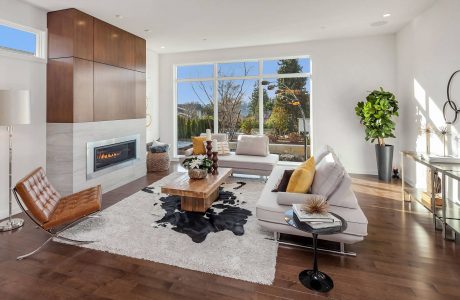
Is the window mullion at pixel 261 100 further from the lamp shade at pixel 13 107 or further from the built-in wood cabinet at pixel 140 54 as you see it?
the lamp shade at pixel 13 107

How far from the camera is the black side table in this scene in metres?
2.06

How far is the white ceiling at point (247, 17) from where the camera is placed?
4105 millimetres

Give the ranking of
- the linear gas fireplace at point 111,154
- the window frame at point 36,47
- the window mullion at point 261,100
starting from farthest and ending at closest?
the window mullion at point 261,100 < the linear gas fireplace at point 111,154 < the window frame at point 36,47

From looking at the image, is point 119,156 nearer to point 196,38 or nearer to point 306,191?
point 196,38

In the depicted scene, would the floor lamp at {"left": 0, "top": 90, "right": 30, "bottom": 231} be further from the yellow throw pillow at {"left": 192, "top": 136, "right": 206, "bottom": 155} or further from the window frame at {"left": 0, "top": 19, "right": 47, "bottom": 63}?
the yellow throw pillow at {"left": 192, "top": 136, "right": 206, "bottom": 155}

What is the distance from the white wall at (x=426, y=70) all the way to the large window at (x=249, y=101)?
2.06 meters

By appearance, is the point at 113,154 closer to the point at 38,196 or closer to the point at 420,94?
the point at 38,196

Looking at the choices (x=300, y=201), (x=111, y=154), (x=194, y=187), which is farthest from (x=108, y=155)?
(x=300, y=201)

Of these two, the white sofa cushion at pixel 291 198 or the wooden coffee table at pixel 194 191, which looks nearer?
the white sofa cushion at pixel 291 198

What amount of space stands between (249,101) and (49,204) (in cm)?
530

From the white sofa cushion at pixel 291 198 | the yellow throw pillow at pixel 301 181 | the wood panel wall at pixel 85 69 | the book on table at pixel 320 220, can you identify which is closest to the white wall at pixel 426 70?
the yellow throw pillow at pixel 301 181

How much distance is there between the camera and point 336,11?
445cm

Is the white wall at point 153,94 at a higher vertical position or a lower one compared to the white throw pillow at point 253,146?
higher

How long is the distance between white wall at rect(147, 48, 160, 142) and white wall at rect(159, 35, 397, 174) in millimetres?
3258
